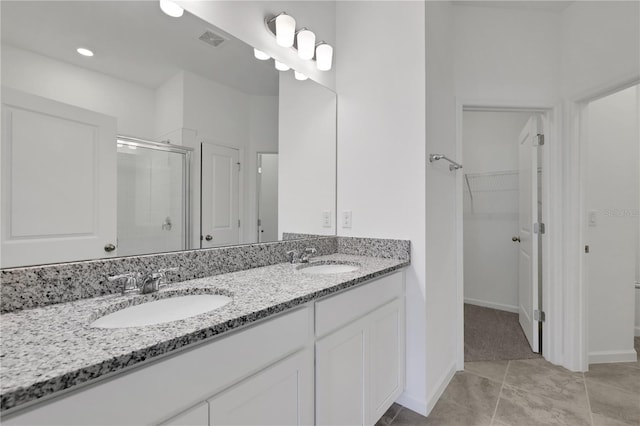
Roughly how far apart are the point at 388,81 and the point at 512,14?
130cm

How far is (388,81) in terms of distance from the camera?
72.0 inches

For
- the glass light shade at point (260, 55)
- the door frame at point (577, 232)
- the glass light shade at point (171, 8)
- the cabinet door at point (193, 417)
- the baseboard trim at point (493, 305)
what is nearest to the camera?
the cabinet door at point (193, 417)

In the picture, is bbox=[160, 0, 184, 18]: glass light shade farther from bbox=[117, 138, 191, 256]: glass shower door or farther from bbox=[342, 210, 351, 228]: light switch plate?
bbox=[342, 210, 351, 228]: light switch plate

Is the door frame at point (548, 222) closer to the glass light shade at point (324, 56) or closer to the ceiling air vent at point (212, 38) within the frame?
the glass light shade at point (324, 56)

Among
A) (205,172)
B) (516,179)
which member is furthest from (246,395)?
(516,179)

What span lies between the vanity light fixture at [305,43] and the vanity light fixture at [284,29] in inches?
2.9

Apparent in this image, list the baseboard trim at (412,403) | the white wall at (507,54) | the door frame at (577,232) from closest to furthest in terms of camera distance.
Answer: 1. the baseboard trim at (412,403)
2. the door frame at (577,232)
3. the white wall at (507,54)

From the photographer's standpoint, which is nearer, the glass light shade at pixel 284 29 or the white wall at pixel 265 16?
the white wall at pixel 265 16

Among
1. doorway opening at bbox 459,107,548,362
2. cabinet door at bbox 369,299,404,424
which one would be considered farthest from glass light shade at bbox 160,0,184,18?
doorway opening at bbox 459,107,548,362

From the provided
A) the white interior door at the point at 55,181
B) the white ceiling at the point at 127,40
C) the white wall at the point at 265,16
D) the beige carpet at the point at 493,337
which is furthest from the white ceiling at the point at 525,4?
the beige carpet at the point at 493,337

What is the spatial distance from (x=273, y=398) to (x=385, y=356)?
0.77 m

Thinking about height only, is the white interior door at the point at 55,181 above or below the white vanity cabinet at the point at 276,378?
above

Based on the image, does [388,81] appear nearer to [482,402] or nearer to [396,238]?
[396,238]

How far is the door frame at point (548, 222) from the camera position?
217 cm
